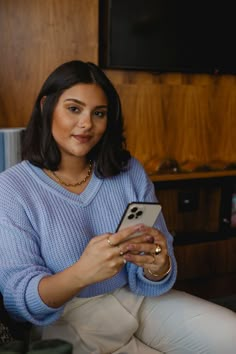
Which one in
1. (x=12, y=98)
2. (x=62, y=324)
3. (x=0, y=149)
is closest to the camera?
(x=62, y=324)

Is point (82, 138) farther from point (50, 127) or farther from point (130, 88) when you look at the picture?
point (130, 88)

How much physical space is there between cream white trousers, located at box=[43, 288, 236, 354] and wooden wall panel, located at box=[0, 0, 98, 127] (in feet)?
3.44

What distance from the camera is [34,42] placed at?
1.79m

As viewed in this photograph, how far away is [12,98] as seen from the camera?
5.99 feet

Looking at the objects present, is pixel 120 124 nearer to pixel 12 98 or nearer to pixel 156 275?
pixel 156 275

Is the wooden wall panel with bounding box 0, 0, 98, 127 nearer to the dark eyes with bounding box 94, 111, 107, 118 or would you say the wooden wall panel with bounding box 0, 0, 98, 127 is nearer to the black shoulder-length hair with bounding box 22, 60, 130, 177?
the black shoulder-length hair with bounding box 22, 60, 130, 177

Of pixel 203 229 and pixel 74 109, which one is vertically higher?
pixel 74 109

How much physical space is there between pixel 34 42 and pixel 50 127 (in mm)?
797

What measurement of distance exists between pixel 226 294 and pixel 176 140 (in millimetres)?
911

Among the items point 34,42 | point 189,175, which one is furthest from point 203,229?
point 34,42

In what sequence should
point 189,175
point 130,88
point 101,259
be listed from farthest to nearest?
point 189,175 → point 130,88 → point 101,259

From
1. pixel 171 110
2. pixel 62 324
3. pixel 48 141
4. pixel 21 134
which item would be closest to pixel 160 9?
pixel 171 110

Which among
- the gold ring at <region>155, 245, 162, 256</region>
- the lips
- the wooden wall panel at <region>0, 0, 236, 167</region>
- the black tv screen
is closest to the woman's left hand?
Answer: the gold ring at <region>155, 245, 162, 256</region>

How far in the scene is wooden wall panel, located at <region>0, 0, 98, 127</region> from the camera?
1.76 metres
